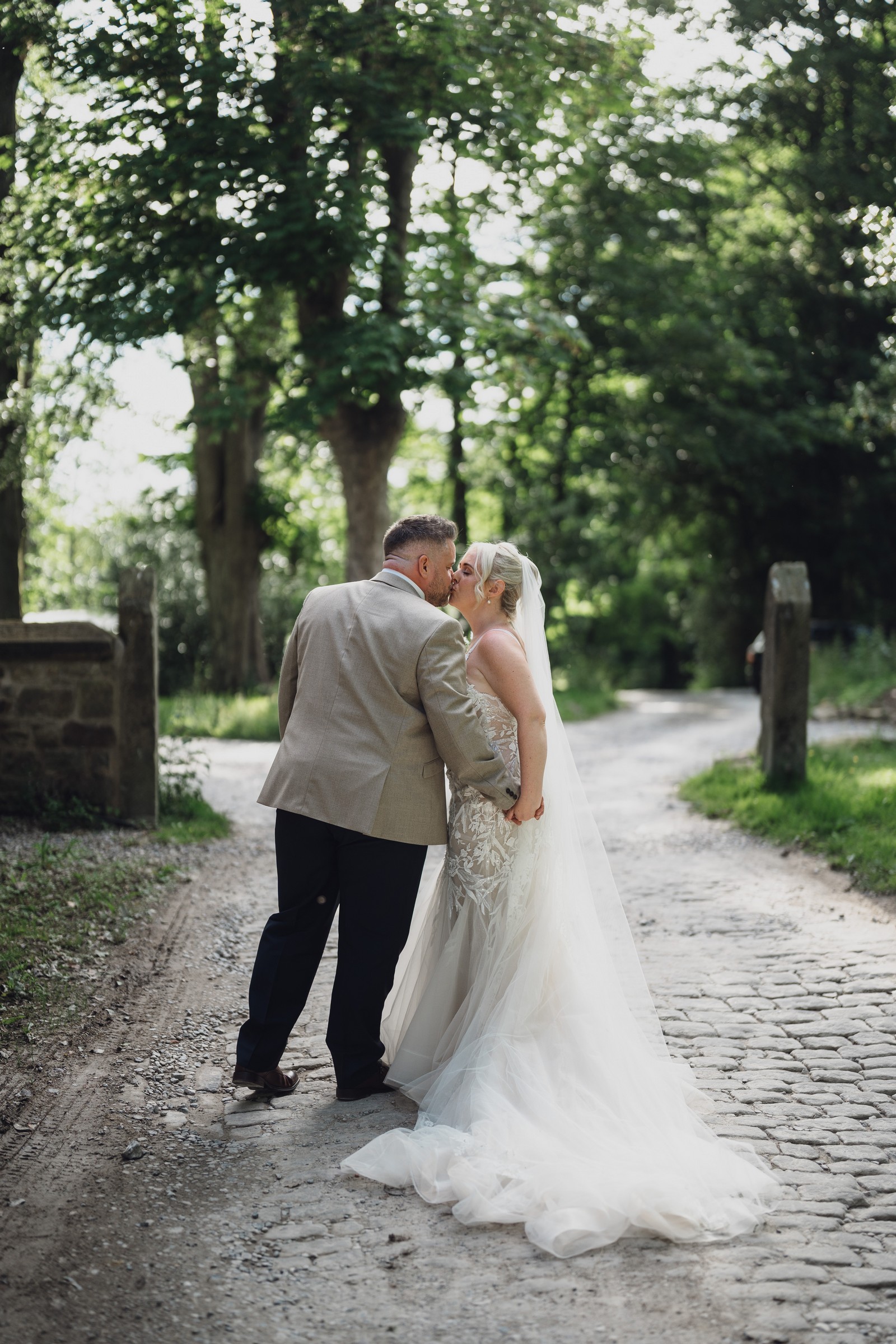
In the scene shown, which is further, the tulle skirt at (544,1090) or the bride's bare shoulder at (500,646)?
the bride's bare shoulder at (500,646)

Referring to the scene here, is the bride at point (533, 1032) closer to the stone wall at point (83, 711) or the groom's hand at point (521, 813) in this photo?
the groom's hand at point (521, 813)

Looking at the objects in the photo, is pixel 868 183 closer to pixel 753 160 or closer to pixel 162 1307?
pixel 753 160

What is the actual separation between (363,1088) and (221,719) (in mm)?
12684

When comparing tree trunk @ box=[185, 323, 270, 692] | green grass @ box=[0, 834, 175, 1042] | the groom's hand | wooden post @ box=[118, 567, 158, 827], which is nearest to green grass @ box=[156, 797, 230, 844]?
wooden post @ box=[118, 567, 158, 827]

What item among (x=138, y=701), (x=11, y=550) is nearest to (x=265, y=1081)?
(x=138, y=701)

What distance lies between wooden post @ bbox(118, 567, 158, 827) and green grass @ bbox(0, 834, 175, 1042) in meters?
0.90

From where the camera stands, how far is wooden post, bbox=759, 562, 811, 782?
10.1m

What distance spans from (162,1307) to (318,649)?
84.2 inches

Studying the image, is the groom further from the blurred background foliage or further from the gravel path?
the blurred background foliage

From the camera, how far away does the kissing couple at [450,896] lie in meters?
3.87

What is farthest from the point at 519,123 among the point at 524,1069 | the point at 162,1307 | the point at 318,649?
the point at 162,1307

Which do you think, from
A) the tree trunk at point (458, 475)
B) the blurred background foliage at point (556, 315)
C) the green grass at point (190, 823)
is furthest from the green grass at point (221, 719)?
the tree trunk at point (458, 475)

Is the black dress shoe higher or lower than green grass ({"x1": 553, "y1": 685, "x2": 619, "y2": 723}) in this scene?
lower

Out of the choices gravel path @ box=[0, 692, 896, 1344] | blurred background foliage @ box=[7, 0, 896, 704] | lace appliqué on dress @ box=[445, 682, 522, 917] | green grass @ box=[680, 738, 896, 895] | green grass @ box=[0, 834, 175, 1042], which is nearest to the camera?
gravel path @ box=[0, 692, 896, 1344]
